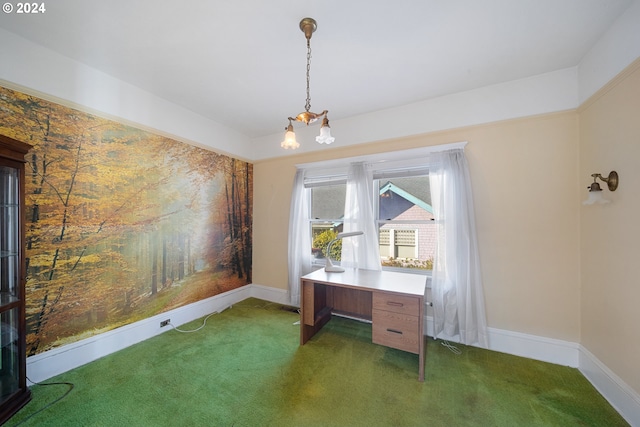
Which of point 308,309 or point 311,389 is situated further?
point 308,309

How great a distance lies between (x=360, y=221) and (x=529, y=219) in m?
1.64

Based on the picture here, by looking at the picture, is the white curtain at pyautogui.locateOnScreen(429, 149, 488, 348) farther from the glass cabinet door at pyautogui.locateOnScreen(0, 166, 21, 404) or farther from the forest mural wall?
the glass cabinet door at pyautogui.locateOnScreen(0, 166, 21, 404)

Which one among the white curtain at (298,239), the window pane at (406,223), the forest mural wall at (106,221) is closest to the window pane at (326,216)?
the white curtain at (298,239)

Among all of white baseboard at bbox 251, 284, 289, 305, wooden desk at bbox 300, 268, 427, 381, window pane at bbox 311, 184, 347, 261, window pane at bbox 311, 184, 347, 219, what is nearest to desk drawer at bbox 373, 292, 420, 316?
wooden desk at bbox 300, 268, 427, 381

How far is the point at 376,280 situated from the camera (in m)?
2.21

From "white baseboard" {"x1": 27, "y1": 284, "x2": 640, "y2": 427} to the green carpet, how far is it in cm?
8

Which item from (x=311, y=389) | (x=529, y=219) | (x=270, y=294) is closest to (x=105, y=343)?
(x=270, y=294)

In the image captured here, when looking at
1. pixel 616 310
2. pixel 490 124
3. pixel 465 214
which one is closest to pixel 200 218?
pixel 465 214

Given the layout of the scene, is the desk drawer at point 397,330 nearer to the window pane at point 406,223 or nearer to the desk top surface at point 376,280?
the desk top surface at point 376,280

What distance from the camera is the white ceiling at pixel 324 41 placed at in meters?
1.45

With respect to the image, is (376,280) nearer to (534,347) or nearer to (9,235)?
(534,347)

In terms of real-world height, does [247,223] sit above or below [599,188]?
below

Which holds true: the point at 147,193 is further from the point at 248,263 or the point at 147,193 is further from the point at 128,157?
the point at 248,263

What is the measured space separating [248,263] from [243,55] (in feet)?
9.52
